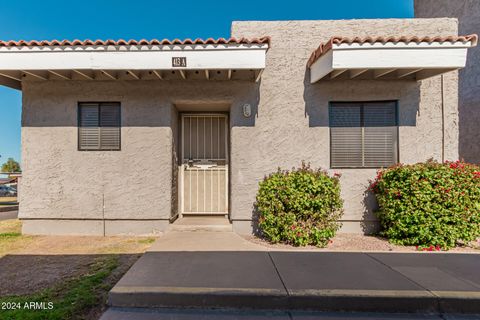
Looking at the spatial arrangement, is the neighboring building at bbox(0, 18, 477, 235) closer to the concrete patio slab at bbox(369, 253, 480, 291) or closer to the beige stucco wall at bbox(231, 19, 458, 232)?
the beige stucco wall at bbox(231, 19, 458, 232)

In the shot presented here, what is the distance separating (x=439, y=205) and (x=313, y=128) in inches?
109

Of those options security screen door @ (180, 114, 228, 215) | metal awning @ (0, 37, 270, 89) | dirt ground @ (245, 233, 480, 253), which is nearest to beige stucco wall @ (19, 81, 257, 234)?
metal awning @ (0, 37, 270, 89)

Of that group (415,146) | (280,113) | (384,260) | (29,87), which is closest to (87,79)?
(29,87)

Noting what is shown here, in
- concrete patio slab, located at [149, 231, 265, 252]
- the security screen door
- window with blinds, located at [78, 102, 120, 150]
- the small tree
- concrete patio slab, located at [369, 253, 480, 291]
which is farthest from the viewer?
the small tree

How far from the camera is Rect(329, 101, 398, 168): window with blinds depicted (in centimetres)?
581

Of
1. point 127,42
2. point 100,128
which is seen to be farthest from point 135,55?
point 100,128

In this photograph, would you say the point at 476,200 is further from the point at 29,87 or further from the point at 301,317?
the point at 29,87

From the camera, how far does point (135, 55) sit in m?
4.89

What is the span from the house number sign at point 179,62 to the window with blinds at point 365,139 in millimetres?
3398

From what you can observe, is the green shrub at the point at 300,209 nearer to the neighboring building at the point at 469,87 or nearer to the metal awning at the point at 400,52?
the metal awning at the point at 400,52

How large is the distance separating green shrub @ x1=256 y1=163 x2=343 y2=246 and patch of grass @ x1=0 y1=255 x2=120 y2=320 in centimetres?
295

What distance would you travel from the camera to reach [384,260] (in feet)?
13.7

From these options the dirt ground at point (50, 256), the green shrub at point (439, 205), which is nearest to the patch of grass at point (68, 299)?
the dirt ground at point (50, 256)

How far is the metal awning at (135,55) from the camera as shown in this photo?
191 inches
